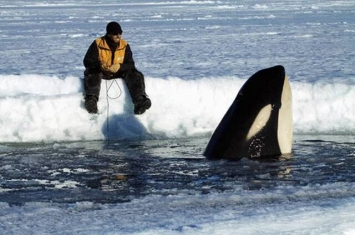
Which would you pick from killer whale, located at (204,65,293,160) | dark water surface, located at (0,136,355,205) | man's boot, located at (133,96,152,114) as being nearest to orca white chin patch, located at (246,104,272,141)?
killer whale, located at (204,65,293,160)

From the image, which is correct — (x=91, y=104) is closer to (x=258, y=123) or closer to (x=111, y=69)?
(x=111, y=69)

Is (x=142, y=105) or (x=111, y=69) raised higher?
(x=111, y=69)

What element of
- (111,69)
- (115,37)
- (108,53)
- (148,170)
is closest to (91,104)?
(111,69)

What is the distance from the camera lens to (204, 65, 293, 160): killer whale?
313 inches

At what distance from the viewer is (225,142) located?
800cm

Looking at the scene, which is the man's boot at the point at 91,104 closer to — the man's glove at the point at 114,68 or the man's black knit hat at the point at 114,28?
the man's glove at the point at 114,68

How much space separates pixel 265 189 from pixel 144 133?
141 inches

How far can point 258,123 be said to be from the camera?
7945mm

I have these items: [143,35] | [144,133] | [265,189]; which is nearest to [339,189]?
[265,189]

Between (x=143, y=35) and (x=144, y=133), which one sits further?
(x=143, y=35)

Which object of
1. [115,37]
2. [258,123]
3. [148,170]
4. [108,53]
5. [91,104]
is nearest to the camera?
[148,170]

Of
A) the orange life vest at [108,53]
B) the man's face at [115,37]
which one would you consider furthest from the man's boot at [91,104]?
the man's face at [115,37]

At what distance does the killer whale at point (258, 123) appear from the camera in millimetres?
7957

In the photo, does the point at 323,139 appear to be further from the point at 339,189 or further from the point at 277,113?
the point at 339,189
